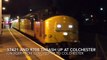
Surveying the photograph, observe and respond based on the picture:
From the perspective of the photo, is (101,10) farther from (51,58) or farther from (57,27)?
(51,58)

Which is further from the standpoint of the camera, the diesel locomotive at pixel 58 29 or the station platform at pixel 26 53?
the diesel locomotive at pixel 58 29

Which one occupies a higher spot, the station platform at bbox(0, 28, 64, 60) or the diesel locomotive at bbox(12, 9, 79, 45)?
the diesel locomotive at bbox(12, 9, 79, 45)

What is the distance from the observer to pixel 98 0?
59906 mm

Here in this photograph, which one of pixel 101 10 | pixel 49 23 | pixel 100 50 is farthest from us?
pixel 101 10

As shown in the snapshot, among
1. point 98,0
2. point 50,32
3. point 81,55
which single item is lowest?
point 81,55

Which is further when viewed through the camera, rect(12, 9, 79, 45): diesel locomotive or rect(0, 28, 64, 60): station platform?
rect(12, 9, 79, 45): diesel locomotive

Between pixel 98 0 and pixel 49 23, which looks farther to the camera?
pixel 98 0

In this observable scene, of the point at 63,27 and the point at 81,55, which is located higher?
the point at 63,27

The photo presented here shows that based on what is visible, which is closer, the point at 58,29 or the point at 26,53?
the point at 26,53

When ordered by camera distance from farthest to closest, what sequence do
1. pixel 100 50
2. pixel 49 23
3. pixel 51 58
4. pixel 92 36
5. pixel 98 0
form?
1. pixel 98 0
2. pixel 92 36
3. pixel 49 23
4. pixel 100 50
5. pixel 51 58

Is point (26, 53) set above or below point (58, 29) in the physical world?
below

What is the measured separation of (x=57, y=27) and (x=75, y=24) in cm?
144

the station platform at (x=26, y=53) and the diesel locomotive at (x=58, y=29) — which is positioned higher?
the diesel locomotive at (x=58, y=29)

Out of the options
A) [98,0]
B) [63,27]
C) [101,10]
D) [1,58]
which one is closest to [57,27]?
[63,27]
